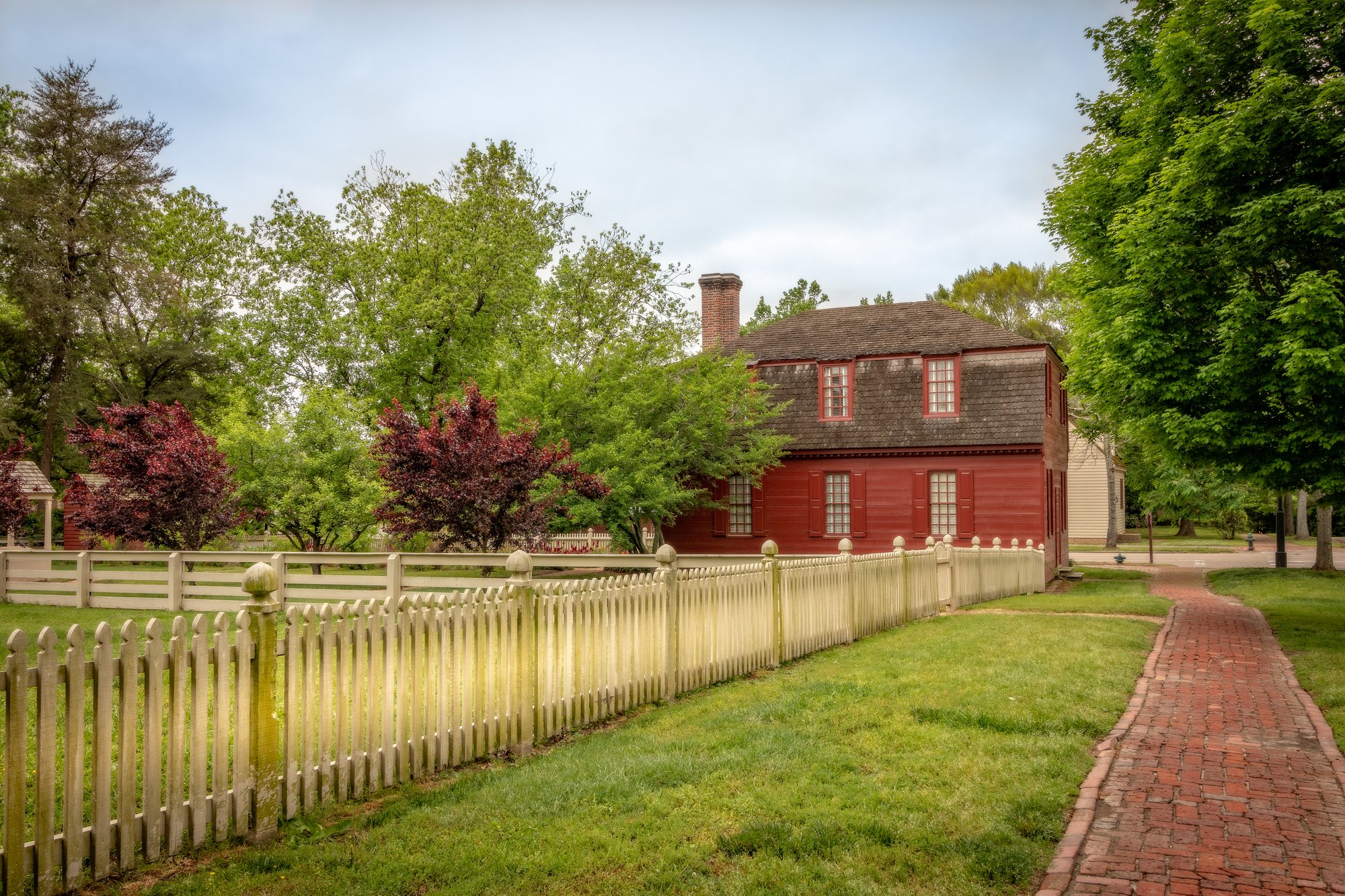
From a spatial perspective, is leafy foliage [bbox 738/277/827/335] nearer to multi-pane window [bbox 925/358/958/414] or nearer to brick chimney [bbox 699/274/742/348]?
brick chimney [bbox 699/274/742/348]

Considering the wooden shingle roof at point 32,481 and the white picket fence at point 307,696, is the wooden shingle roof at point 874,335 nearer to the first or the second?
the white picket fence at point 307,696

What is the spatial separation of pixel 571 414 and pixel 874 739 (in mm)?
15864

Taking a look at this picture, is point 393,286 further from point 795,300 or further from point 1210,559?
point 795,300

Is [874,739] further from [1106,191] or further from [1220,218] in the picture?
[1106,191]

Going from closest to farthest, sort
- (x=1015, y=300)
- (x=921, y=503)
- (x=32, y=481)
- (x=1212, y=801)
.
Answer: (x=1212, y=801) < (x=921, y=503) < (x=32, y=481) < (x=1015, y=300)

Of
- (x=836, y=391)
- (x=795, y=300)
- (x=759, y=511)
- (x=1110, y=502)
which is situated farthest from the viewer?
(x=795, y=300)

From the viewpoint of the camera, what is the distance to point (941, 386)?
2523 cm

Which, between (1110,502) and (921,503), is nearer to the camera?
(921,503)

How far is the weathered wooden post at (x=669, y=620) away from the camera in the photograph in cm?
812

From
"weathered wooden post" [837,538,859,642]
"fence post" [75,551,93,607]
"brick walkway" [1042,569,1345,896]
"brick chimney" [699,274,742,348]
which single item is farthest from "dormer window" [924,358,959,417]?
"fence post" [75,551,93,607]

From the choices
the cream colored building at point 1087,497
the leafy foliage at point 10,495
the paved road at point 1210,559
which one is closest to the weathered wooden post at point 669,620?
the leafy foliage at point 10,495

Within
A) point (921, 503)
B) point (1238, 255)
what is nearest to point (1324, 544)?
point (921, 503)

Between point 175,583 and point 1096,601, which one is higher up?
point 175,583

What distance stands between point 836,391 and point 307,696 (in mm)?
22852
